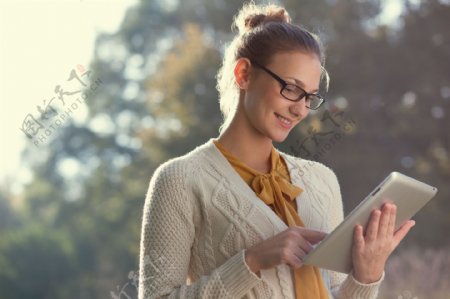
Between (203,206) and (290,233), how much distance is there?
24 centimetres

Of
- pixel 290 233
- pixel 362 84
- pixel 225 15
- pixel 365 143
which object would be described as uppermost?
pixel 225 15

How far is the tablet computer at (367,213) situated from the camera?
54.7 inches

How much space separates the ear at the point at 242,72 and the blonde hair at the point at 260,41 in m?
0.02

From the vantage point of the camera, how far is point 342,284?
5.36 ft

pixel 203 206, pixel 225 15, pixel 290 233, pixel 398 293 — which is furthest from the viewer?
pixel 225 15

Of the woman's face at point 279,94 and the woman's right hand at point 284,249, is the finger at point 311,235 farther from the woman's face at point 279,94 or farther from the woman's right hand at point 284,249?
the woman's face at point 279,94

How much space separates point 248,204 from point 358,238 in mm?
278

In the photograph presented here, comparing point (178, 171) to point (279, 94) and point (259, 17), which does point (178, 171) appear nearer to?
point (279, 94)

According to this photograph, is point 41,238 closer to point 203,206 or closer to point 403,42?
point 403,42

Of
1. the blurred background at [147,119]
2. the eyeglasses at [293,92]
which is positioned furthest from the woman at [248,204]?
the blurred background at [147,119]

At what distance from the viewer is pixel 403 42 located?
10.4 metres

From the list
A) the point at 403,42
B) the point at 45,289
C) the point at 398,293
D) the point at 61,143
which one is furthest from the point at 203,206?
the point at 61,143

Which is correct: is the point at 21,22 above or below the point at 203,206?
above

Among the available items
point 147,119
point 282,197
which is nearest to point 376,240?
point 282,197
